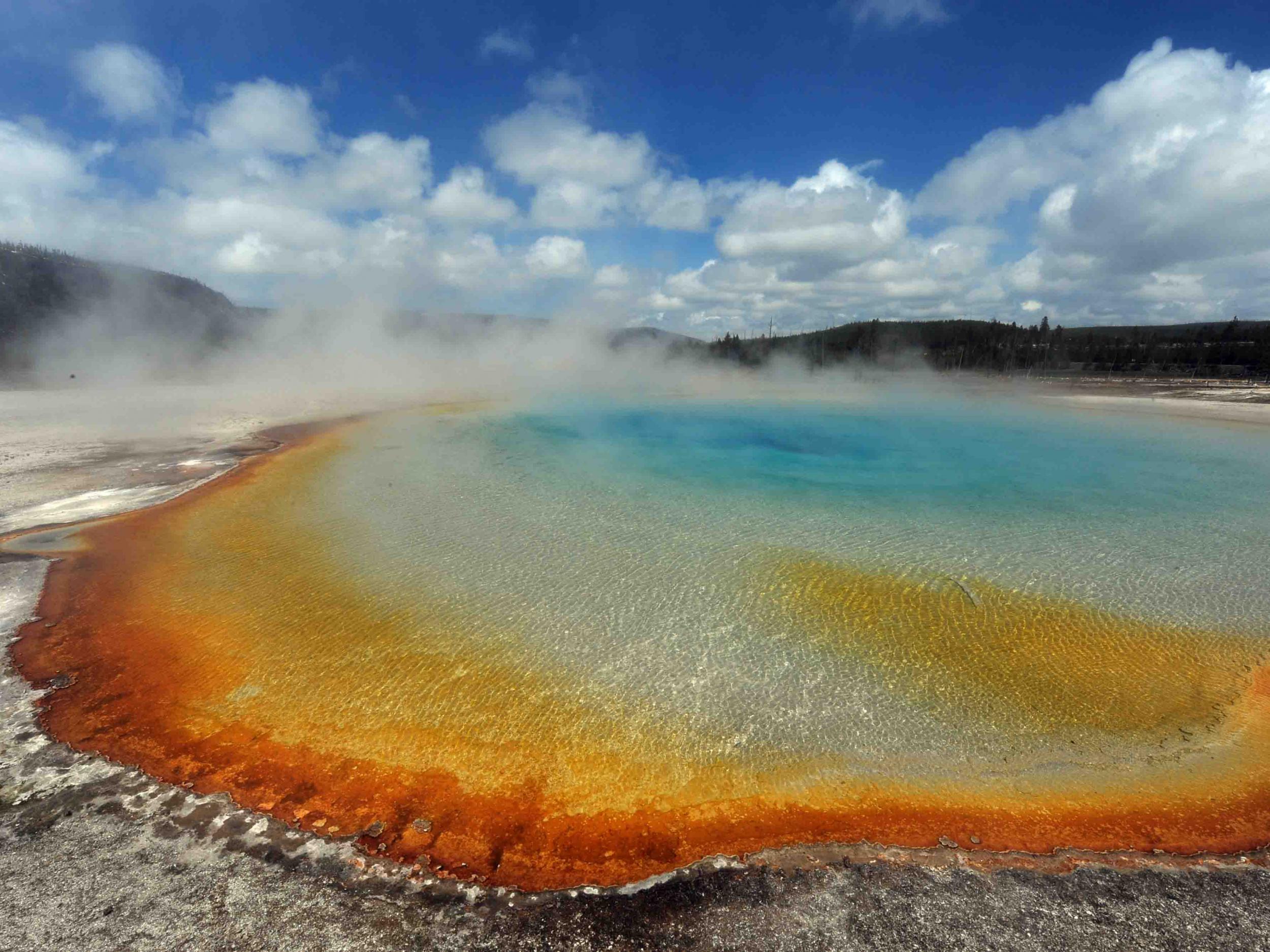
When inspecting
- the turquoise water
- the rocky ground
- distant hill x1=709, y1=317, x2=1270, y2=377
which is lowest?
the rocky ground

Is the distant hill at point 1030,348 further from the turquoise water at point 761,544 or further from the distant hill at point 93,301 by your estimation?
the distant hill at point 93,301

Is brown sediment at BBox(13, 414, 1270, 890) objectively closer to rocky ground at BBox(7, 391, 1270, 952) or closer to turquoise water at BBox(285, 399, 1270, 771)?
rocky ground at BBox(7, 391, 1270, 952)

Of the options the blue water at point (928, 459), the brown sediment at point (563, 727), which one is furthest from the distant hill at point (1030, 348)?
the brown sediment at point (563, 727)

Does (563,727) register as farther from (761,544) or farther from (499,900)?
(761,544)

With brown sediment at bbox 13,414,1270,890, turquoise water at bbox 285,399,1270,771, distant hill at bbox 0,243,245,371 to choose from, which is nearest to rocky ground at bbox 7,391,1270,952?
brown sediment at bbox 13,414,1270,890

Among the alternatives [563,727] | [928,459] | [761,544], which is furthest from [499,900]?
[928,459]
